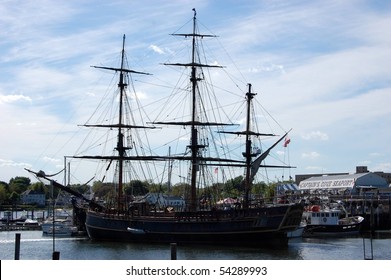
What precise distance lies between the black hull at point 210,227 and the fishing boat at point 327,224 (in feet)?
67.9

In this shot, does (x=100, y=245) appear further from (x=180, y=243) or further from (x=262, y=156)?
(x=262, y=156)

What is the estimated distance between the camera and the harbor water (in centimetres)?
5672

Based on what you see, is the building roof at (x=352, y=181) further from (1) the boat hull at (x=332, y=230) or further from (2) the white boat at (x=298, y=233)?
(2) the white boat at (x=298, y=233)

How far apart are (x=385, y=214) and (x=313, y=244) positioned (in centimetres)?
3658

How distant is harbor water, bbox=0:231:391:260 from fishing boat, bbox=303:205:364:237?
13.6 metres

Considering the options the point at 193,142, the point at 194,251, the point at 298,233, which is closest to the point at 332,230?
the point at 298,233

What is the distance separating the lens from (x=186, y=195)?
79938 millimetres

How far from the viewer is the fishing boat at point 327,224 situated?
89.2 metres

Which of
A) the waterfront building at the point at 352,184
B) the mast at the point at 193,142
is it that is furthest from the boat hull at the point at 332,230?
the waterfront building at the point at 352,184

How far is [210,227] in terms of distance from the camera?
7012 cm

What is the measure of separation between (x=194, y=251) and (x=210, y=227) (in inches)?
332

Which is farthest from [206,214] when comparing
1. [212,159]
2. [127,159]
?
[127,159]
